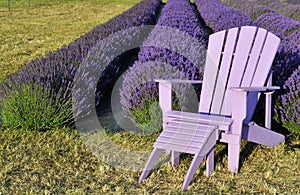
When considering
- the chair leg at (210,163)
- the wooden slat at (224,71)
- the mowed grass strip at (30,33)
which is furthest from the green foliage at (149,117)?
the mowed grass strip at (30,33)

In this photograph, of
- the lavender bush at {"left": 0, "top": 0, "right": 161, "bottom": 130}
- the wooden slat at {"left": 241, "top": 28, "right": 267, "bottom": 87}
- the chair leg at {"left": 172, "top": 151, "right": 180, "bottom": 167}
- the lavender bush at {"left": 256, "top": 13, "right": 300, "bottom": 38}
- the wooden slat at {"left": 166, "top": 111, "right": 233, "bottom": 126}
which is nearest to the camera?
the wooden slat at {"left": 166, "top": 111, "right": 233, "bottom": 126}

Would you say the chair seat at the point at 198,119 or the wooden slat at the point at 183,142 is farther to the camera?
the chair seat at the point at 198,119

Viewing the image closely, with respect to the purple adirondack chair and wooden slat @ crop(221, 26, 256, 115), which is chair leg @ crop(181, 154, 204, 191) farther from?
wooden slat @ crop(221, 26, 256, 115)

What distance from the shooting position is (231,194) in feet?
10.5

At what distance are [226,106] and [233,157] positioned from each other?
2.03ft

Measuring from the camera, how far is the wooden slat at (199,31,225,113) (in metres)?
3.97

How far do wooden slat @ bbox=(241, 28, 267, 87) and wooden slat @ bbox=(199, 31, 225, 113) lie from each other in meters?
0.32

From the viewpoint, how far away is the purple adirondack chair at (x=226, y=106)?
3273mm

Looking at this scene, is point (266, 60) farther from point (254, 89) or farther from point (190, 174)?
point (190, 174)

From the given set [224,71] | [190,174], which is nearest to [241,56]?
[224,71]

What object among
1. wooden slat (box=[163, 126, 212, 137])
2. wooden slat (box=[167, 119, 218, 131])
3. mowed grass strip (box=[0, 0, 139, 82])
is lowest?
mowed grass strip (box=[0, 0, 139, 82])

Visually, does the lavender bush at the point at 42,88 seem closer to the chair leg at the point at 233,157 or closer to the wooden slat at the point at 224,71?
the wooden slat at the point at 224,71

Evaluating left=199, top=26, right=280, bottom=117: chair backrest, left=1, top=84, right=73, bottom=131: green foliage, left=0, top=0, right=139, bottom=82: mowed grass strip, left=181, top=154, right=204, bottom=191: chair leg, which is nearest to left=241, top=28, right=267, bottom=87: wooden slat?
left=199, top=26, right=280, bottom=117: chair backrest

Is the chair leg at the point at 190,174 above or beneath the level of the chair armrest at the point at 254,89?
beneath
